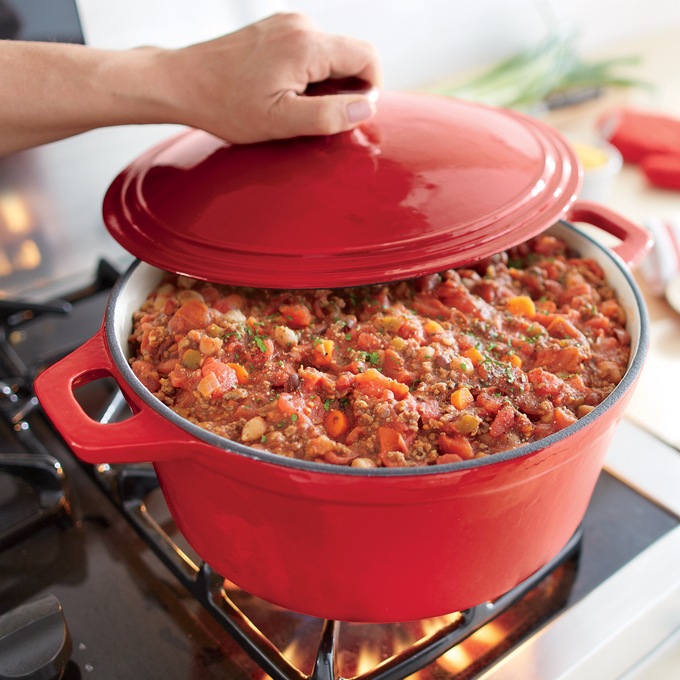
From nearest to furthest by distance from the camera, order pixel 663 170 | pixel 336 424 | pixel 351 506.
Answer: pixel 351 506, pixel 336 424, pixel 663 170

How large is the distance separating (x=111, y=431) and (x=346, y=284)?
12.0 inches

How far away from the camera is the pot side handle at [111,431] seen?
76 centimetres

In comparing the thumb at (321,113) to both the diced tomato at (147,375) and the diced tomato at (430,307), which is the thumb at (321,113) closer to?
the diced tomato at (430,307)

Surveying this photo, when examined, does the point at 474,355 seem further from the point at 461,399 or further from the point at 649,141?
the point at 649,141

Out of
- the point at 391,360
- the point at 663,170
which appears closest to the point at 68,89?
the point at 391,360

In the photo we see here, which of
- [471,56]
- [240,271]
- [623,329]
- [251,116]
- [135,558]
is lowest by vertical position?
[135,558]

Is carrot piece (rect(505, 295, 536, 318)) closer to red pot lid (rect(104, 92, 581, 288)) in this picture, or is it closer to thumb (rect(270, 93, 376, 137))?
red pot lid (rect(104, 92, 581, 288))

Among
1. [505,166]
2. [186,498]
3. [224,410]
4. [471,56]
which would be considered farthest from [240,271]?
[471,56]

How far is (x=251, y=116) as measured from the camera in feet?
3.18

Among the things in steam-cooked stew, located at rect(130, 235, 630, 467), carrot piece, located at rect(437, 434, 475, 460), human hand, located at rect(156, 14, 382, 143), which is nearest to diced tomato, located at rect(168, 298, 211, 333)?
steam-cooked stew, located at rect(130, 235, 630, 467)

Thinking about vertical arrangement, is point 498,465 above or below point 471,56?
above

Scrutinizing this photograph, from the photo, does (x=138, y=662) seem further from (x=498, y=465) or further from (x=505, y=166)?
(x=505, y=166)

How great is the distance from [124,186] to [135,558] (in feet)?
1.75

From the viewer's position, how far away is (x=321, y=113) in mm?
952
